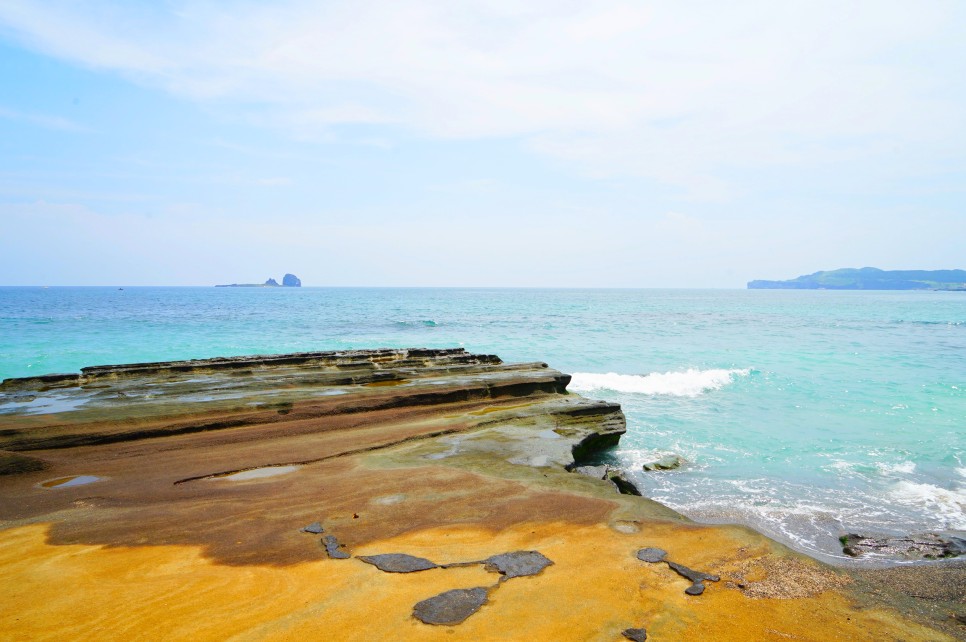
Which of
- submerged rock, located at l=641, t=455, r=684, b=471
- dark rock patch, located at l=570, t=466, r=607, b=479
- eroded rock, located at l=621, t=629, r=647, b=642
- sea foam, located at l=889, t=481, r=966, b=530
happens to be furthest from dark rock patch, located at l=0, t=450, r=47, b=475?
sea foam, located at l=889, t=481, r=966, b=530

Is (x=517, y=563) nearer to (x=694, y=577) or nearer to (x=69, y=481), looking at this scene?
(x=694, y=577)

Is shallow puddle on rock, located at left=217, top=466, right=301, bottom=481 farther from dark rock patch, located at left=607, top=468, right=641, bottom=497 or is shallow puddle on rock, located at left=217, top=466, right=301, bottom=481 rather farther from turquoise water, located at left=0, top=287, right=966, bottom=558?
turquoise water, located at left=0, top=287, right=966, bottom=558

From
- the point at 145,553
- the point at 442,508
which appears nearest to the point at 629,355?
the point at 442,508

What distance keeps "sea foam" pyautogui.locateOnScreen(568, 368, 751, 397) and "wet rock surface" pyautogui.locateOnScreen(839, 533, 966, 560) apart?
12.4m

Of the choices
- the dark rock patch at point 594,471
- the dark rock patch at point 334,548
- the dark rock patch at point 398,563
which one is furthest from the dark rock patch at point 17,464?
the dark rock patch at point 594,471

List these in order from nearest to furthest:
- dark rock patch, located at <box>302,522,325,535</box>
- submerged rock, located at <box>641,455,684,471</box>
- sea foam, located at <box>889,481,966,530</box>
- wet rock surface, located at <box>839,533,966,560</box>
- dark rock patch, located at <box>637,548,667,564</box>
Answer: dark rock patch, located at <box>637,548,667,564</box> < dark rock patch, located at <box>302,522,325,535</box> < wet rock surface, located at <box>839,533,966,560</box> < sea foam, located at <box>889,481,966,530</box> < submerged rock, located at <box>641,455,684,471</box>

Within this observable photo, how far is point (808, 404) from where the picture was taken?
718 inches

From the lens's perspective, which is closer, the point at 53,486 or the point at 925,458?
the point at 53,486

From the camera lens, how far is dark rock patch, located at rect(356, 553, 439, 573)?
505 centimetres

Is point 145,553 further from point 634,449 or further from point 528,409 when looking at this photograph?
point 634,449

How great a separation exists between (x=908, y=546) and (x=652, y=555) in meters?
4.47

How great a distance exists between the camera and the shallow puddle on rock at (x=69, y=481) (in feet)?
25.7

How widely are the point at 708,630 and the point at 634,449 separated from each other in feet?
29.8

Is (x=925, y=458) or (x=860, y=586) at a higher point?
(x=860, y=586)
